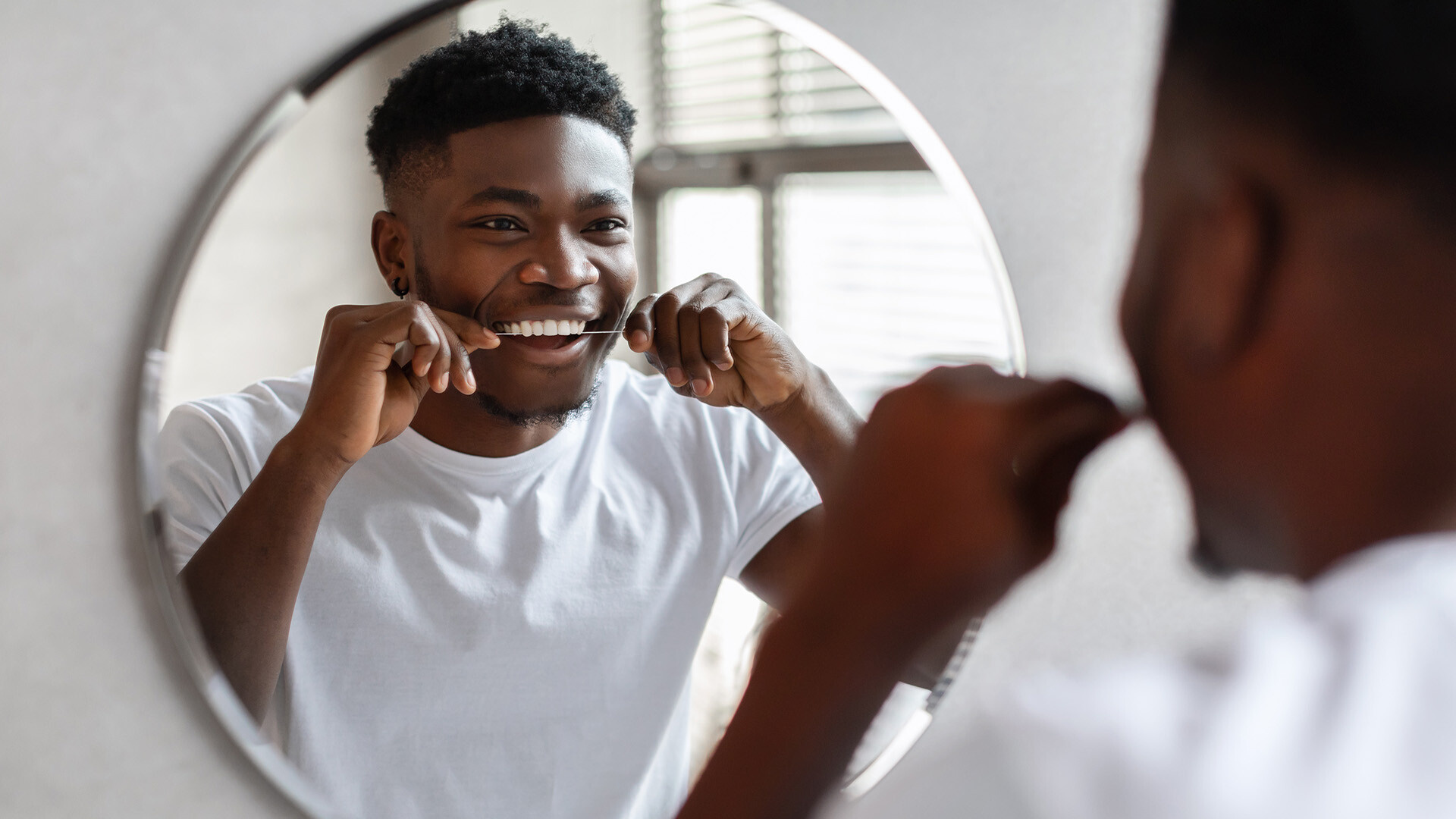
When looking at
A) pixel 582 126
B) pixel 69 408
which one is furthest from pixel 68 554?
pixel 582 126

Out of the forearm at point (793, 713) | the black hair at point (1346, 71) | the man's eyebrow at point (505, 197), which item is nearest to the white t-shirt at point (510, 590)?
the man's eyebrow at point (505, 197)

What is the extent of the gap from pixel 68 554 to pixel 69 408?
0.08 metres

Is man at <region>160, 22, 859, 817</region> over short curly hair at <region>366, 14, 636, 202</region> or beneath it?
beneath

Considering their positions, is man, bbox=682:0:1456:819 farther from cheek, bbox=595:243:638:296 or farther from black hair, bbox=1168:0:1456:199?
cheek, bbox=595:243:638:296

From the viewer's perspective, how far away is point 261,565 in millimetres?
529

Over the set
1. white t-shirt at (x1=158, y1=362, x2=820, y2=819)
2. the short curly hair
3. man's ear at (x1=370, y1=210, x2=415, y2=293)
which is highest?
the short curly hair

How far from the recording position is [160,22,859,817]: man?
53 cm

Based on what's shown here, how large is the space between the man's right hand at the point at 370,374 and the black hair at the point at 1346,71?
37cm

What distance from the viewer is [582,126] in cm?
55

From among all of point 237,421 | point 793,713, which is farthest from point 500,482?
point 793,713

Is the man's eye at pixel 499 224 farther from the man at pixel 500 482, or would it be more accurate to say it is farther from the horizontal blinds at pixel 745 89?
the horizontal blinds at pixel 745 89

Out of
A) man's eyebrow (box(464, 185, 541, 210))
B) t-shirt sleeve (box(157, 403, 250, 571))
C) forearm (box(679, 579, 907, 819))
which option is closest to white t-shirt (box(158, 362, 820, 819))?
t-shirt sleeve (box(157, 403, 250, 571))

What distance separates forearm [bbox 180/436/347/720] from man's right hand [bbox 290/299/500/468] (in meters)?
0.02

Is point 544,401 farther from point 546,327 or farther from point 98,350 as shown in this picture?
point 98,350
